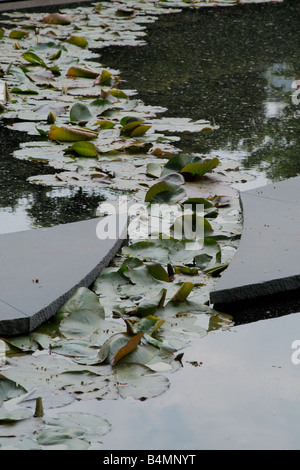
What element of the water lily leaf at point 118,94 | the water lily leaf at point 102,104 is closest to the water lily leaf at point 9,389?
the water lily leaf at point 102,104

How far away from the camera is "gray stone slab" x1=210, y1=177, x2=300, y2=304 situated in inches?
68.7

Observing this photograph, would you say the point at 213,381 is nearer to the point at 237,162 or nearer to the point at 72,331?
the point at 72,331

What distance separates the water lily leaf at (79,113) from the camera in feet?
10.1

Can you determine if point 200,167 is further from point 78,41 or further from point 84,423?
→ point 78,41

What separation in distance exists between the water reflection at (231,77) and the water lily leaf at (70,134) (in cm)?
35

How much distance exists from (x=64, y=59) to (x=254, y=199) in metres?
2.38

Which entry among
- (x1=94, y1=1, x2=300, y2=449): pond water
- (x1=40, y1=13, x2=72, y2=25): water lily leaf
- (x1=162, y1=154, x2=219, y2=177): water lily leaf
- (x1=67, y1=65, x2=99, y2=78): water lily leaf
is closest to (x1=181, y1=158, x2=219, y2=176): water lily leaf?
(x1=162, y1=154, x2=219, y2=177): water lily leaf

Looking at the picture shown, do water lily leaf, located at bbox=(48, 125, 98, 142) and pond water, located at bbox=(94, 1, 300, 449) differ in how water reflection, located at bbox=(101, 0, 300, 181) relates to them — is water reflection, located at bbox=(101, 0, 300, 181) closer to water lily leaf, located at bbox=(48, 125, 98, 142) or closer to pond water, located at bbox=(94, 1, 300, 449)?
pond water, located at bbox=(94, 1, 300, 449)

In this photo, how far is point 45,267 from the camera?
179 cm

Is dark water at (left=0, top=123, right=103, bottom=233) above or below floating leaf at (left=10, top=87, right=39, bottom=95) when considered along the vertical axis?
below

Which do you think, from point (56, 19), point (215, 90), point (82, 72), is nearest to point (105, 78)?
point (82, 72)

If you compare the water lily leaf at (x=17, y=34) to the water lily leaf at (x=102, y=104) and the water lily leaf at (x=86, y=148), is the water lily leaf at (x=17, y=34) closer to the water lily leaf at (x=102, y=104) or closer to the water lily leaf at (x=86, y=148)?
the water lily leaf at (x=102, y=104)

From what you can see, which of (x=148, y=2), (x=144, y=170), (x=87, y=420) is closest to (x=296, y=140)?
(x=144, y=170)

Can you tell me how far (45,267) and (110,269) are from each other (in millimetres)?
165
